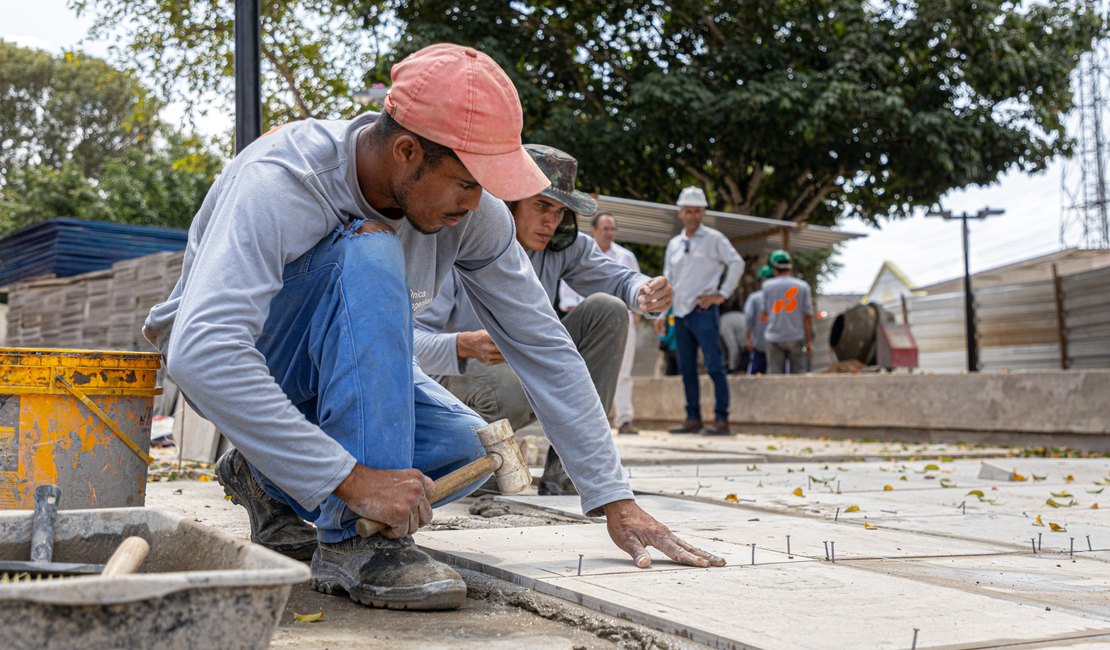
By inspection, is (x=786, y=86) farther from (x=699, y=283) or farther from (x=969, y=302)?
(x=699, y=283)

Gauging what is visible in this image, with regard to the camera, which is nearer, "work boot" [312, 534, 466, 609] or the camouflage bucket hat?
"work boot" [312, 534, 466, 609]

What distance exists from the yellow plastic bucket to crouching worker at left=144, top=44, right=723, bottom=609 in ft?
1.57

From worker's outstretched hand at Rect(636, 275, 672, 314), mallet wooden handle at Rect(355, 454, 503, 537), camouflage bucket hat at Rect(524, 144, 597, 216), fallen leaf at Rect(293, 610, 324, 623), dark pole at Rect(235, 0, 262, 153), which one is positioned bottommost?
fallen leaf at Rect(293, 610, 324, 623)

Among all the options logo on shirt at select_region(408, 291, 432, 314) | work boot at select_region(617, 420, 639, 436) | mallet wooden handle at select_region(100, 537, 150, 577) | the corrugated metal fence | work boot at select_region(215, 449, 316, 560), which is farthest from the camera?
the corrugated metal fence

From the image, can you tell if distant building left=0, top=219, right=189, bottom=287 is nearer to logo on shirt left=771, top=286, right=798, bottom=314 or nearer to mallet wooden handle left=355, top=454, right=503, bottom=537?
logo on shirt left=771, top=286, right=798, bottom=314

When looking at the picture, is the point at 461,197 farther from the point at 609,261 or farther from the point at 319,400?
the point at 609,261

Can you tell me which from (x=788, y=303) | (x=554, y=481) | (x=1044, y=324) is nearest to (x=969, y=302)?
(x=1044, y=324)

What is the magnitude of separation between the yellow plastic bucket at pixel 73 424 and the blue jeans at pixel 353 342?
31.2 inches

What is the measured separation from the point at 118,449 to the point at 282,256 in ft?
3.83

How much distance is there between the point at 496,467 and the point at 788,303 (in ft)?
31.4

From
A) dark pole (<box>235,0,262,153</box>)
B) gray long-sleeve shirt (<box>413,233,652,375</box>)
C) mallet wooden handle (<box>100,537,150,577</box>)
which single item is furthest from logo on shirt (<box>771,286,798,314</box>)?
mallet wooden handle (<box>100,537,150,577</box>)

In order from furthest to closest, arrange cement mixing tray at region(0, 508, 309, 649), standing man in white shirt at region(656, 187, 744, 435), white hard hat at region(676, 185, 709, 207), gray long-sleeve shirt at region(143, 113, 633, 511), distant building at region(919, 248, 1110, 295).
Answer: distant building at region(919, 248, 1110, 295) → white hard hat at region(676, 185, 709, 207) → standing man in white shirt at region(656, 187, 744, 435) → gray long-sleeve shirt at region(143, 113, 633, 511) → cement mixing tray at region(0, 508, 309, 649)

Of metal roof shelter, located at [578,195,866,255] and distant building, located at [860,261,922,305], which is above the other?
distant building, located at [860,261,922,305]

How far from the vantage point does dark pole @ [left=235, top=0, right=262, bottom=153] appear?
17.4 ft
